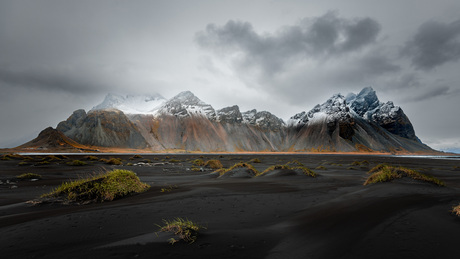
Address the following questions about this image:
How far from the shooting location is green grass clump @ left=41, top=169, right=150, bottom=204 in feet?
28.7

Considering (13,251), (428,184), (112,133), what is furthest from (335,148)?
(13,251)

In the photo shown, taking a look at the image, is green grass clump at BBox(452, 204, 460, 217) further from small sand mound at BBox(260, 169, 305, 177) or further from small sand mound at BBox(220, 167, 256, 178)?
small sand mound at BBox(220, 167, 256, 178)

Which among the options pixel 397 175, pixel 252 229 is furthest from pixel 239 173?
pixel 252 229

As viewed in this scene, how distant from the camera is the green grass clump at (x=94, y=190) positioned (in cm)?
876

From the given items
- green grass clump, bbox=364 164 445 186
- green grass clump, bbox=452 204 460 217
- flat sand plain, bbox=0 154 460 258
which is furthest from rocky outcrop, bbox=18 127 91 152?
green grass clump, bbox=452 204 460 217

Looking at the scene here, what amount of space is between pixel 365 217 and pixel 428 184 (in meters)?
7.90

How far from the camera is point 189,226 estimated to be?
15.9ft

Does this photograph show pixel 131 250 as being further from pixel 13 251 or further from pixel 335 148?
pixel 335 148

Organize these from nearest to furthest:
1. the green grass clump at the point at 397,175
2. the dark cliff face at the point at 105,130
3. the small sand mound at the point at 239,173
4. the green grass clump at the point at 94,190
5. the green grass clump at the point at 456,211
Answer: the green grass clump at the point at 456,211 < the green grass clump at the point at 94,190 < the green grass clump at the point at 397,175 < the small sand mound at the point at 239,173 < the dark cliff face at the point at 105,130

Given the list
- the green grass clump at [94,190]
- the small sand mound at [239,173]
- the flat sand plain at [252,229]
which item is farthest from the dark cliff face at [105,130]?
the flat sand plain at [252,229]

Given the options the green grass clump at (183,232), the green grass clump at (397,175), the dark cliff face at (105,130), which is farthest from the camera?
the dark cliff face at (105,130)

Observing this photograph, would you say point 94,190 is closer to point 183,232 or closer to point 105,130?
point 183,232

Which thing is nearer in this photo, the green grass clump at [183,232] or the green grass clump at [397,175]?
the green grass clump at [183,232]

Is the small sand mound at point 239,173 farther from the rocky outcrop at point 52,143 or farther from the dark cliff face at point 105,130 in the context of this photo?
the dark cliff face at point 105,130
